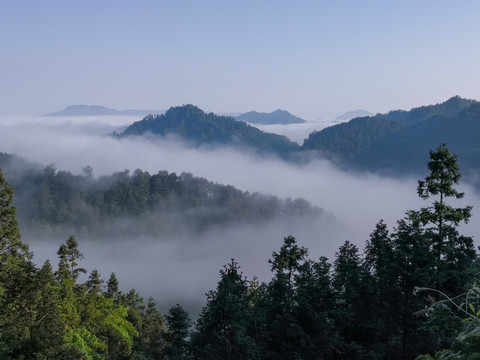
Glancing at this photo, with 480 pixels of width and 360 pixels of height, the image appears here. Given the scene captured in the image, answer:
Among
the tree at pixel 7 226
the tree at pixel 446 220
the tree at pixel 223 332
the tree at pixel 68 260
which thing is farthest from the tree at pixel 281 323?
the tree at pixel 68 260

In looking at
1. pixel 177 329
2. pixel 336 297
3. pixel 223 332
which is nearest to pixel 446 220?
pixel 336 297

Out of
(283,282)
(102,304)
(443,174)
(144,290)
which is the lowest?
(144,290)

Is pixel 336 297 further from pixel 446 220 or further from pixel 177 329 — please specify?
pixel 177 329

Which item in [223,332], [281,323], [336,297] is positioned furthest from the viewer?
[336,297]

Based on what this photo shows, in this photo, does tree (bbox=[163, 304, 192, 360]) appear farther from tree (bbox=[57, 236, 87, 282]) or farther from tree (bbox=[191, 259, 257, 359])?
tree (bbox=[191, 259, 257, 359])

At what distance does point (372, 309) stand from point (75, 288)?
2475cm

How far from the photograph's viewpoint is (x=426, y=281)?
78.3 feet

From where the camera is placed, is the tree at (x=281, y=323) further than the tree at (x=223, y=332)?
Yes

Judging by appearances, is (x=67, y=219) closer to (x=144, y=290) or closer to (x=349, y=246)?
(x=144, y=290)

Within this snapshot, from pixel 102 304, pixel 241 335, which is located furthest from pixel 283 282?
pixel 102 304

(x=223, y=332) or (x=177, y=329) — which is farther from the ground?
(x=223, y=332)

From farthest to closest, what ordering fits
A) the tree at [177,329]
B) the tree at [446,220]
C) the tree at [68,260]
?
the tree at [68,260]
the tree at [177,329]
the tree at [446,220]

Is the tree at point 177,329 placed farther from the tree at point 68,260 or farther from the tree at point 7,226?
the tree at point 7,226

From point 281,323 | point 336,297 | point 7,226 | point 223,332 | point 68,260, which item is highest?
point 7,226
